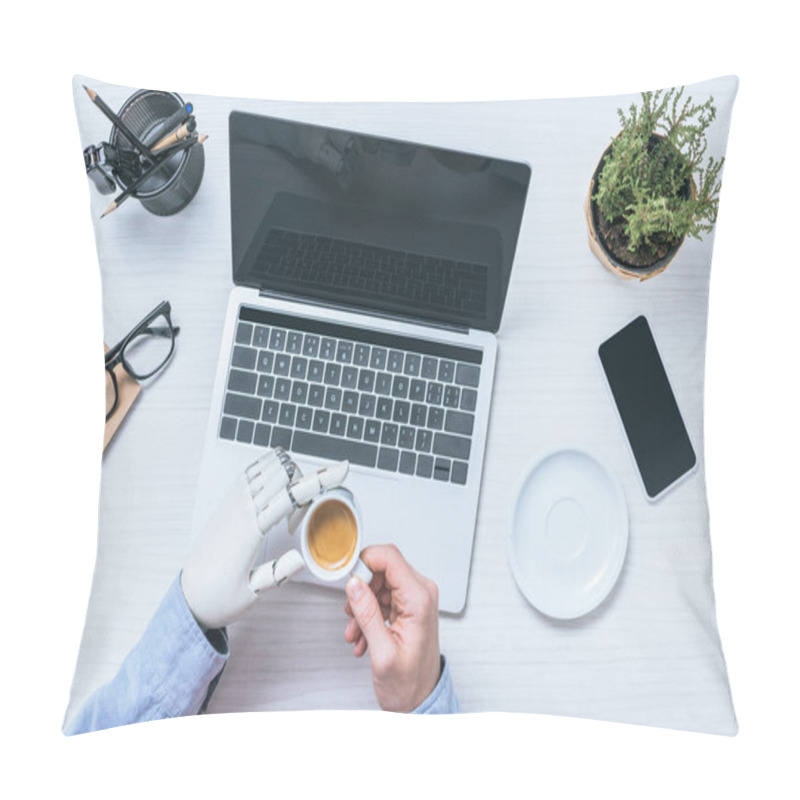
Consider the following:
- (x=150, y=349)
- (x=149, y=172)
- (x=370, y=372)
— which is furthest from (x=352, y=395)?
(x=149, y=172)

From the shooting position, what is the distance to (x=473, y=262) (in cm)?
84

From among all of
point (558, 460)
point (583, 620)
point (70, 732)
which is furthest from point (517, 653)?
point (70, 732)

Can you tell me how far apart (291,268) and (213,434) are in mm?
224

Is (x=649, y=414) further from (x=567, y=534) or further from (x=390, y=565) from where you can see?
(x=390, y=565)

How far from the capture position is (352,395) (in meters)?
0.92

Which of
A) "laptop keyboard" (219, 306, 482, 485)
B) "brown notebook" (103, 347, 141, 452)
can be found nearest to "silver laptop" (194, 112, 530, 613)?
"laptop keyboard" (219, 306, 482, 485)

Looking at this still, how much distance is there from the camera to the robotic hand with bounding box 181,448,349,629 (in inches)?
32.2

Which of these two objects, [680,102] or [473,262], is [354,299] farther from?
[680,102]

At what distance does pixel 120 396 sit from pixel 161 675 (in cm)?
33

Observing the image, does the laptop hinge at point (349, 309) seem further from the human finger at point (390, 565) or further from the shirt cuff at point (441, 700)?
the shirt cuff at point (441, 700)

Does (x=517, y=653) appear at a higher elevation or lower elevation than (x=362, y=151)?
lower

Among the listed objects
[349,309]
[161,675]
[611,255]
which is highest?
[611,255]

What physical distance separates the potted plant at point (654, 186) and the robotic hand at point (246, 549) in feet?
1.44

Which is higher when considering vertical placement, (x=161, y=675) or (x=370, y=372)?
(x=370, y=372)
